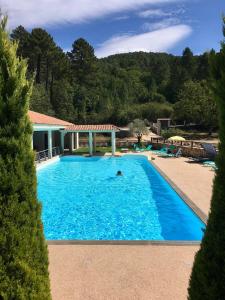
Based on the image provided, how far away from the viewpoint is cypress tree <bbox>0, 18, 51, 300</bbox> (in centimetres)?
308

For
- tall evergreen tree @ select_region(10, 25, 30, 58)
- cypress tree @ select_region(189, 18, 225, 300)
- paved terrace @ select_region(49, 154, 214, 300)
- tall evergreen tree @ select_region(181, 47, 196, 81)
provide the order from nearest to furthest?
cypress tree @ select_region(189, 18, 225, 300), paved terrace @ select_region(49, 154, 214, 300), tall evergreen tree @ select_region(10, 25, 30, 58), tall evergreen tree @ select_region(181, 47, 196, 81)

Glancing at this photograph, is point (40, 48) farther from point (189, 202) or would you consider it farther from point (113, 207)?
point (189, 202)

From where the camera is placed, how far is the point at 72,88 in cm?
5459

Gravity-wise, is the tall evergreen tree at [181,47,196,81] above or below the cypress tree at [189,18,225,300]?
above

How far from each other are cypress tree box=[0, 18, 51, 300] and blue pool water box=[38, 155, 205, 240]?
5.75 metres

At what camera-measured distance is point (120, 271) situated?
5.37 meters

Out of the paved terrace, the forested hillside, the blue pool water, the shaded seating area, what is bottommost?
the blue pool water

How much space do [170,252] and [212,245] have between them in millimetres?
3705

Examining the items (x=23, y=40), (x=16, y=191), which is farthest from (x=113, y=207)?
(x=23, y=40)

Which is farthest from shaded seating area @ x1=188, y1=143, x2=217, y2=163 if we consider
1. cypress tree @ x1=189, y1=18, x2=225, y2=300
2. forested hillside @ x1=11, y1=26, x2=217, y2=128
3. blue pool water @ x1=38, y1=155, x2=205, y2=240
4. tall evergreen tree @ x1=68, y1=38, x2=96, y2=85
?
tall evergreen tree @ x1=68, y1=38, x2=96, y2=85

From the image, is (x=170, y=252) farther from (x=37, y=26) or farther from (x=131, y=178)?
(x=37, y=26)

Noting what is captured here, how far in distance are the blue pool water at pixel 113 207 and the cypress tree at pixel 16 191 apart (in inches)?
226

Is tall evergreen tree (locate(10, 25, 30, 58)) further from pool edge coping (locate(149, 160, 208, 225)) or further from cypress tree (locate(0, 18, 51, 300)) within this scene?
cypress tree (locate(0, 18, 51, 300))

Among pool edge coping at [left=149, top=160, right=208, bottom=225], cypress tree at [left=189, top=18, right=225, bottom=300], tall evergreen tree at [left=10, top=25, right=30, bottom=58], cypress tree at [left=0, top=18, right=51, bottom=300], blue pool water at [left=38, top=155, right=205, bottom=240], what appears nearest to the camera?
cypress tree at [left=189, top=18, right=225, bottom=300]
